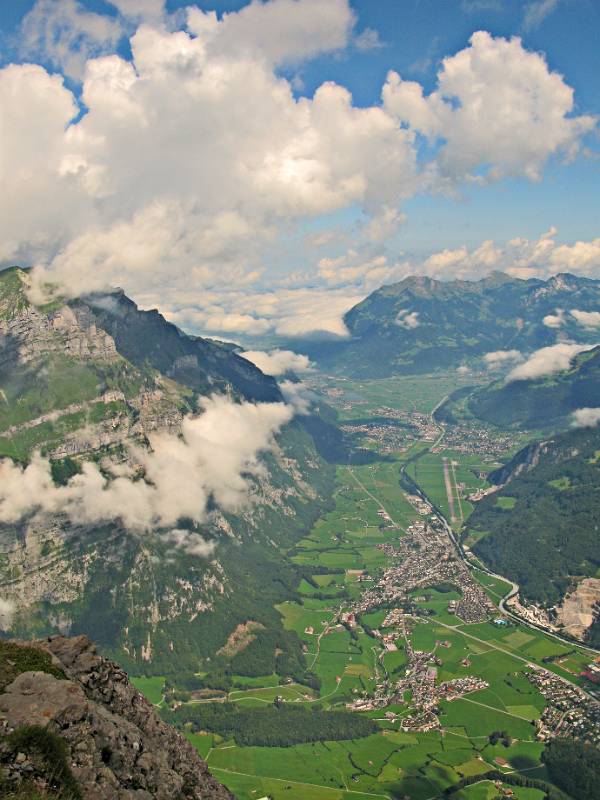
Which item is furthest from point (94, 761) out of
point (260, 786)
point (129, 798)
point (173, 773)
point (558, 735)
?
point (558, 735)

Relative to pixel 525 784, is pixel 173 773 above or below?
above

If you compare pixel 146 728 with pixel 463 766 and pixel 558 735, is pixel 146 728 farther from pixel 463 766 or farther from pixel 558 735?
pixel 558 735

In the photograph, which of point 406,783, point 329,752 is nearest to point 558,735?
point 406,783

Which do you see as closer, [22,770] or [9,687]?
[22,770]

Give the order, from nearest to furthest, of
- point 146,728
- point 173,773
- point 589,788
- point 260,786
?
point 173,773 → point 146,728 → point 589,788 → point 260,786

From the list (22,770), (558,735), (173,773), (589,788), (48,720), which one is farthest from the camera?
(558,735)

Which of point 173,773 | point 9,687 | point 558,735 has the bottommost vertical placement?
point 558,735

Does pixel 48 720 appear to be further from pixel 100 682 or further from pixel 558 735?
pixel 558 735
